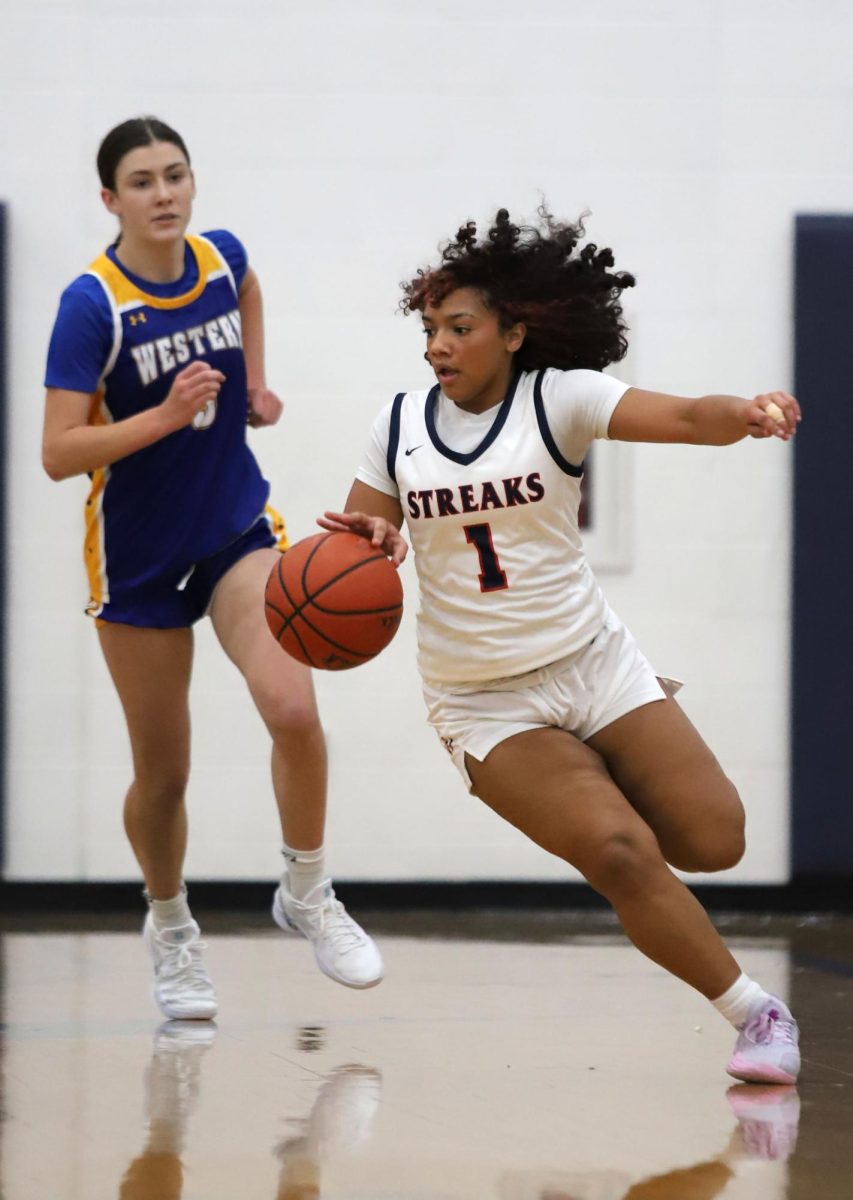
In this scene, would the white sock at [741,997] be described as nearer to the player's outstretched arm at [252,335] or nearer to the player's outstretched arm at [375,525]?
the player's outstretched arm at [375,525]

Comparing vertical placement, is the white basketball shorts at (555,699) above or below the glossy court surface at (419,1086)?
above

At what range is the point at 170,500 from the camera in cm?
407

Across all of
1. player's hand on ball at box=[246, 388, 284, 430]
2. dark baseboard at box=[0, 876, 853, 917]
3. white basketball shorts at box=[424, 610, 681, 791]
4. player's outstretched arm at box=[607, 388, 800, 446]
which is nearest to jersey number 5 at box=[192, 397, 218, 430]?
player's hand on ball at box=[246, 388, 284, 430]

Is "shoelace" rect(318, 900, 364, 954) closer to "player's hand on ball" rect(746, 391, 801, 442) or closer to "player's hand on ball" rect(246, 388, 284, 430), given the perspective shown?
"player's hand on ball" rect(246, 388, 284, 430)

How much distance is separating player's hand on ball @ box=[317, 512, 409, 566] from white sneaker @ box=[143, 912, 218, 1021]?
1.26 meters

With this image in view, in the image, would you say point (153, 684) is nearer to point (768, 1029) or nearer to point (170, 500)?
point (170, 500)

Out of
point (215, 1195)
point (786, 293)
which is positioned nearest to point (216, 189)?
point (786, 293)

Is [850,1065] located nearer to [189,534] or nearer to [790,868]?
[189,534]

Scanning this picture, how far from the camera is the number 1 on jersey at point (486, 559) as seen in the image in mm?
3516

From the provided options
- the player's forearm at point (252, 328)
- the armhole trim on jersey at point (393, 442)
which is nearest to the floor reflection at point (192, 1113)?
the armhole trim on jersey at point (393, 442)

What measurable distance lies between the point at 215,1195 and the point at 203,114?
4792 mm

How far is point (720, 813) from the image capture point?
138 inches

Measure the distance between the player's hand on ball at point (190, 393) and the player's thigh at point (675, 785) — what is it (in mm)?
1025

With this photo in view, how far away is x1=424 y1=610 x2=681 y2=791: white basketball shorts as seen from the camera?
3.53 meters
